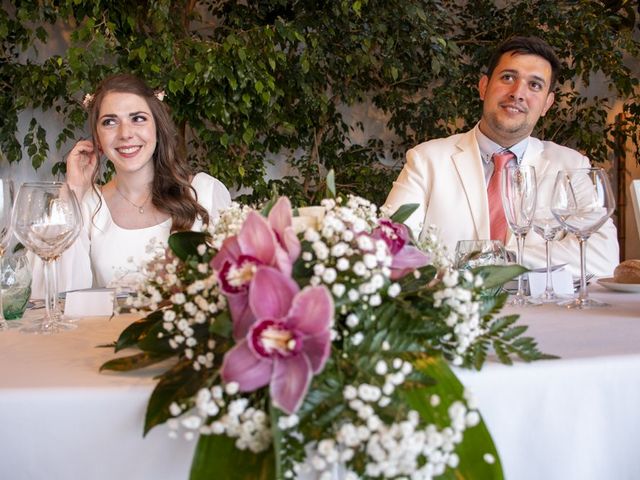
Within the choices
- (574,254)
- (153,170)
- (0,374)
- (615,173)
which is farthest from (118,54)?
(615,173)

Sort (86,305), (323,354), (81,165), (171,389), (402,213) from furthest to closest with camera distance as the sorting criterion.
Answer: (81,165), (86,305), (402,213), (171,389), (323,354)

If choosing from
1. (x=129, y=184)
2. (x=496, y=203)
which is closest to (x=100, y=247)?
(x=129, y=184)

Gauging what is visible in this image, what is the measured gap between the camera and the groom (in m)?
2.59

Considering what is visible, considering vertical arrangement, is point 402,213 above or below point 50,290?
above

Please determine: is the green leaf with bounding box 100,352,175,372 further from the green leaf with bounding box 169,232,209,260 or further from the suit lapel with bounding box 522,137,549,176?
the suit lapel with bounding box 522,137,549,176

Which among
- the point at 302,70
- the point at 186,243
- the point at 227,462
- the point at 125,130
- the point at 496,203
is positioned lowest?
the point at 227,462

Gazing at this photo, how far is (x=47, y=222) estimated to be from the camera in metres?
1.13

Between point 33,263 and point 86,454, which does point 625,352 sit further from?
point 33,263

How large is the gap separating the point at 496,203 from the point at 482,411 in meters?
1.90

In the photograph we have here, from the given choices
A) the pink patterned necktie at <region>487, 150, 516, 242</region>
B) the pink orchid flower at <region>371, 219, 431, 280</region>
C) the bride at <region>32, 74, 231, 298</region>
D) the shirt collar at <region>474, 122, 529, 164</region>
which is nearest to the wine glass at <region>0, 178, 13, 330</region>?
the pink orchid flower at <region>371, 219, 431, 280</region>

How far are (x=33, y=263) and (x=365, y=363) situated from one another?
1466 millimetres

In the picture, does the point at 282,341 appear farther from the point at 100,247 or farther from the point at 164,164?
the point at 164,164

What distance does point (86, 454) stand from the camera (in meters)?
0.73

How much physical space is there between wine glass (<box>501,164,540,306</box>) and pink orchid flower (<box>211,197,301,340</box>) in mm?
744
